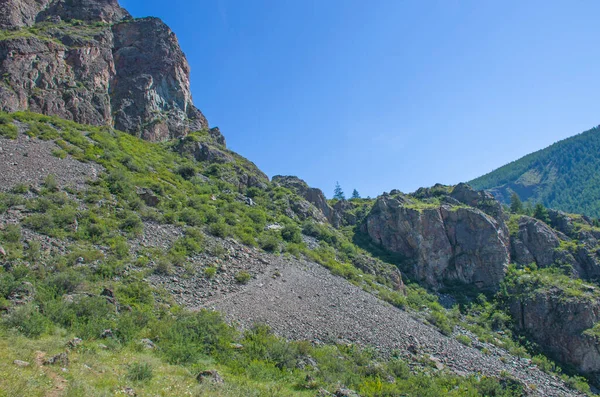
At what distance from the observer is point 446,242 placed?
39.2 m

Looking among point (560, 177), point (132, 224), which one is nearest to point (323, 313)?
point (132, 224)

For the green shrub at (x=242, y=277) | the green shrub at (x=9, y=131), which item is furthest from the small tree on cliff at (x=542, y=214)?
the green shrub at (x=9, y=131)

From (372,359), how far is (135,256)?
1100 centimetres

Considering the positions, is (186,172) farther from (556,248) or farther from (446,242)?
(556,248)

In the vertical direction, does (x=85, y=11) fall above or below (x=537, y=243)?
above

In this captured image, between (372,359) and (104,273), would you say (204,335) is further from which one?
(372,359)

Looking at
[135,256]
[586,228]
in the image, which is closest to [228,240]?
[135,256]

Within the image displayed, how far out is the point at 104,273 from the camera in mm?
13883

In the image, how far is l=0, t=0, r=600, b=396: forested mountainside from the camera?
10305 mm

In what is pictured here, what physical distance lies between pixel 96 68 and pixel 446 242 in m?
42.7

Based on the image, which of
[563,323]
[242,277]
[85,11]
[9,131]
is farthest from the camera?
[85,11]

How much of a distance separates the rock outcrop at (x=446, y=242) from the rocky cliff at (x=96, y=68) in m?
28.1

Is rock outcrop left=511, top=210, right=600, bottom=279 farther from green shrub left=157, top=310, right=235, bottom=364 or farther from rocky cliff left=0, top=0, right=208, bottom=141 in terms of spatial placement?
rocky cliff left=0, top=0, right=208, bottom=141

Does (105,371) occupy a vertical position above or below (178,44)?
below
